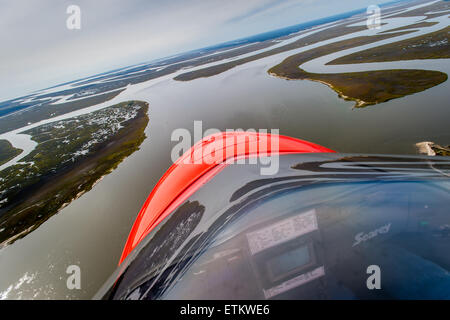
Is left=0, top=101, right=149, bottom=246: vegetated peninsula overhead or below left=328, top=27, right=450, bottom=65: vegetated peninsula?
below

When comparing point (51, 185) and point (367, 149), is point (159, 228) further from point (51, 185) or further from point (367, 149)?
point (51, 185)

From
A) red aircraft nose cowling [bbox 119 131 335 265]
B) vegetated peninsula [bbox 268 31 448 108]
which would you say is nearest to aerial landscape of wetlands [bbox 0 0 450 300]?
vegetated peninsula [bbox 268 31 448 108]

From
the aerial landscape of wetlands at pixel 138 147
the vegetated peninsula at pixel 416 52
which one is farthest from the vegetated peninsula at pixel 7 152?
the vegetated peninsula at pixel 416 52

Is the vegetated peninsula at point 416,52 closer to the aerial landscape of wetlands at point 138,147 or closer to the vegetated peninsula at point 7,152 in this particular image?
the aerial landscape of wetlands at point 138,147

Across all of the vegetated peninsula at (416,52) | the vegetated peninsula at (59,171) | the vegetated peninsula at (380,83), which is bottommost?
the vegetated peninsula at (59,171)

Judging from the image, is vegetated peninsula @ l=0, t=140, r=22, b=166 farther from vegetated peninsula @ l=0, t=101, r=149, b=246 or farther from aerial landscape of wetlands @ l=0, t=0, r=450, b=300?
vegetated peninsula @ l=0, t=101, r=149, b=246
